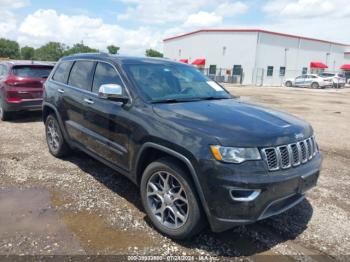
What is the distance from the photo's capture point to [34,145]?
7020 millimetres

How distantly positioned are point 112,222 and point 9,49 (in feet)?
329

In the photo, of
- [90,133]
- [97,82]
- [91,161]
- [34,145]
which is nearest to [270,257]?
[90,133]

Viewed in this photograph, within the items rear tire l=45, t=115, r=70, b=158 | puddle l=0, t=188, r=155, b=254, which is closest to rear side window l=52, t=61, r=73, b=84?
rear tire l=45, t=115, r=70, b=158

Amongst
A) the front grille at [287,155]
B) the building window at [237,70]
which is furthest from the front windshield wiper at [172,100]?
the building window at [237,70]

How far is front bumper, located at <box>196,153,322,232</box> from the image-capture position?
2.97 meters

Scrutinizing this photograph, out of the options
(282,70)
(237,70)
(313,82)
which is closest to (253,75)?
(237,70)

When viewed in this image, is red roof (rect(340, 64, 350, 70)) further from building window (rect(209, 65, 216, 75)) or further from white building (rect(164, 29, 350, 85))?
building window (rect(209, 65, 216, 75))

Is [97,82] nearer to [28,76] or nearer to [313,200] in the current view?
[313,200]

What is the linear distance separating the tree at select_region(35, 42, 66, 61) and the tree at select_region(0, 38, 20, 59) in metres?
5.31

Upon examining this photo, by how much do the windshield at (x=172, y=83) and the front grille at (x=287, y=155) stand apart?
1.35m

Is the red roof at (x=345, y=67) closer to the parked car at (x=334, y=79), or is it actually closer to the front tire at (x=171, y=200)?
the parked car at (x=334, y=79)

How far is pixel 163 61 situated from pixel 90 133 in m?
1.44

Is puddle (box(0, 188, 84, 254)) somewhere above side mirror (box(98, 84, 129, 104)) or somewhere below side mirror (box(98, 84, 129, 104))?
below

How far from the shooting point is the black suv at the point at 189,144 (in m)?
3.02
